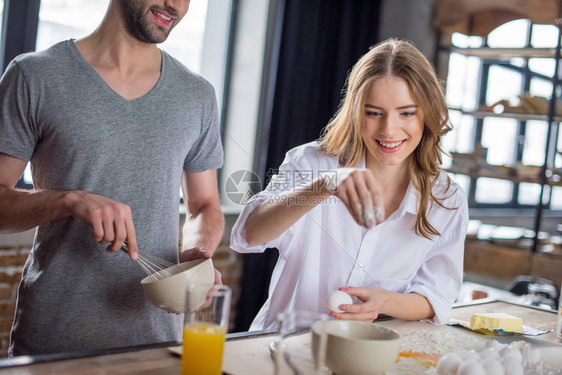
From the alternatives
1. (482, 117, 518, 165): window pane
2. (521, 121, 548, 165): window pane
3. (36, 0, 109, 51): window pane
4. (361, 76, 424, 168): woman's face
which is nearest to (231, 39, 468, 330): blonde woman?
(361, 76, 424, 168): woman's face

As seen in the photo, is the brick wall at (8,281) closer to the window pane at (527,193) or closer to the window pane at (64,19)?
the window pane at (64,19)

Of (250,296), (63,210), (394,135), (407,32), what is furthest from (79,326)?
(407,32)

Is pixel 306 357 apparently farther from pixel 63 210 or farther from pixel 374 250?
pixel 374 250

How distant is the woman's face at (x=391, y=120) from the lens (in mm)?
1466

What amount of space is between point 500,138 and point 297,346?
5023 millimetres

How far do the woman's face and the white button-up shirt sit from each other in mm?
126

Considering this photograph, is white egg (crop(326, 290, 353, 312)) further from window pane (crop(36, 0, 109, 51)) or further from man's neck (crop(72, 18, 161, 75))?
window pane (crop(36, 0, 109, 51))

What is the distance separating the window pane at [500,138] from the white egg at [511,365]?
4.48m

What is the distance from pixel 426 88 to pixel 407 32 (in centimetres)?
215

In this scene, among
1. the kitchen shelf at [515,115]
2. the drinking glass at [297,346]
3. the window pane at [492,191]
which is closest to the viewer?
the drinking glass at [297,346]

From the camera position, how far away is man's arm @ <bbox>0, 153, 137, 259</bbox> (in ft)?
3.56

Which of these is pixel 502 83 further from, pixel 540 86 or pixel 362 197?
pixel 362 197

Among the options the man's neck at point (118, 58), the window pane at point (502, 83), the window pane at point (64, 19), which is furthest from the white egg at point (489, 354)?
the window pane at point (502, 83)

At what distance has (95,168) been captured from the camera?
1.31 meters
